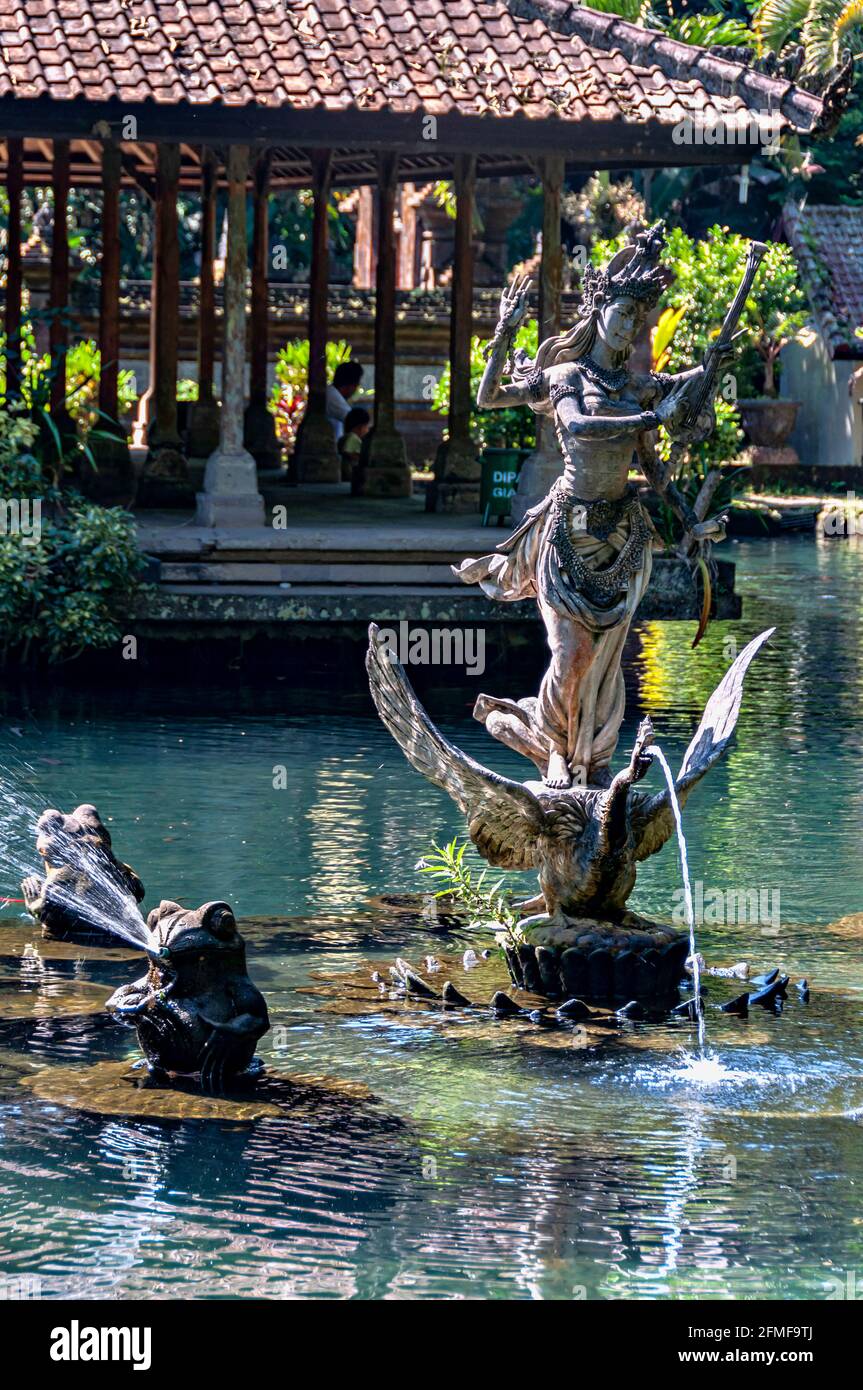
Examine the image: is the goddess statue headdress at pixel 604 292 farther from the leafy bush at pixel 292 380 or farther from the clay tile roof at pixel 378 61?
the leafy bush at pixel 292 380

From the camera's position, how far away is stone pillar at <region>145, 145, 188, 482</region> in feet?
65.1

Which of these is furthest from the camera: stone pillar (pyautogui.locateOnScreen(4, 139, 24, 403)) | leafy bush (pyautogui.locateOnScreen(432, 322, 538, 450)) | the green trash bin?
leafy bush (pyautogui.locateOnScreen(432, 322, 538, 450))

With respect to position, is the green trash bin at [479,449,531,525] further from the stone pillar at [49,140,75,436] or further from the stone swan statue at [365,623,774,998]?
the stone swan statue at [365,623,774,998]

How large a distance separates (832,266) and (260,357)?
1430 cm

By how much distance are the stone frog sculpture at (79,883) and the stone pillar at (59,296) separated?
817 cm

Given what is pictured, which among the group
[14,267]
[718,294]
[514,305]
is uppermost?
[718,294]

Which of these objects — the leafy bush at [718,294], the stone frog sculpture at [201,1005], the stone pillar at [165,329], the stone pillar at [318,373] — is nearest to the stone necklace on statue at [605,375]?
the stone frog sculpture at [201,1005]

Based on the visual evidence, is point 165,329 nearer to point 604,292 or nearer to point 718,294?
point 718,294

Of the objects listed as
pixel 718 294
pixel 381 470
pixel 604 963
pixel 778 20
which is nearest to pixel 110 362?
pixel 381 470

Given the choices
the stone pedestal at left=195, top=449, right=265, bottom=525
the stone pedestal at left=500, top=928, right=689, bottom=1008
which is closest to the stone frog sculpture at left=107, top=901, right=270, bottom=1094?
the stone pedestal at left=500, top=928, right=689, bottom=1008

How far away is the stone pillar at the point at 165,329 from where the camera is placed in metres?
19.8

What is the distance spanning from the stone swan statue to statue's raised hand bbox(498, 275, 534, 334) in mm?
1307

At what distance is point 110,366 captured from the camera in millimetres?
18844
